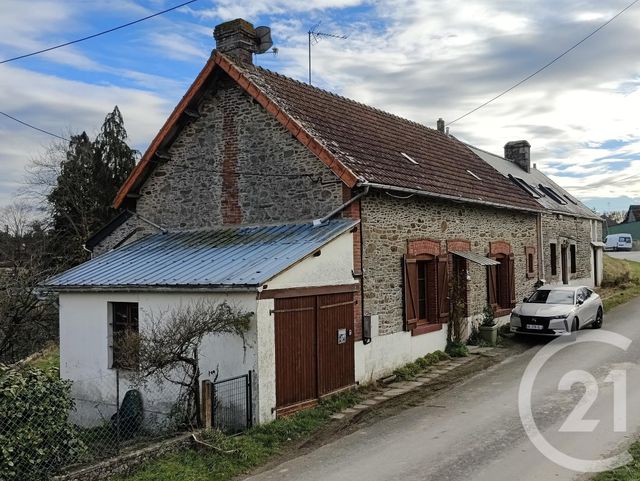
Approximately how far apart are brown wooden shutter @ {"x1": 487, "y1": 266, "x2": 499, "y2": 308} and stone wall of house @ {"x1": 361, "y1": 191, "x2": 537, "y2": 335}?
0.30 m

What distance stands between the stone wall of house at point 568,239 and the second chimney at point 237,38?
14.0 meters

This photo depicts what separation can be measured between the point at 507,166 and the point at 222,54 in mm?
17900

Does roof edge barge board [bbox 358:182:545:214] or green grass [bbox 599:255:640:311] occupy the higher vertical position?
roof edge barge board [bbox 358:182:545:214]

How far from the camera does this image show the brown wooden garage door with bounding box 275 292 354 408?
9953mm

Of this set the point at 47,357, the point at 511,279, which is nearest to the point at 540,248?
the point at 511,279

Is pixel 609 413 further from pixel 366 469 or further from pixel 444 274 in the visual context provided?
pixel 444 274

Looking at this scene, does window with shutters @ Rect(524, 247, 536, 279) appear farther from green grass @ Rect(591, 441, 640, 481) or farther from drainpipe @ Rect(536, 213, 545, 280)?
green grass @ Rect(591, 441, 640, 481)

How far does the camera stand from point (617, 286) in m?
29.5

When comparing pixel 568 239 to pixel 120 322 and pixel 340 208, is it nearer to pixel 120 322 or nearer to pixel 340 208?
pixel 340 208

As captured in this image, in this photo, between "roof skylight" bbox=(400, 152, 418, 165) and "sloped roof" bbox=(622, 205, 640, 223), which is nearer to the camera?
"roof skylight" bbox=(400, 152, 418, 165)

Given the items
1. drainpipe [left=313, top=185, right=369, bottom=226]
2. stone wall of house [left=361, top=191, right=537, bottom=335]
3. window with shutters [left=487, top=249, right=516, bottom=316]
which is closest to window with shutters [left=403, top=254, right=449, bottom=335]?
stone wall of house [left=361, top=191, right=537, bottom=335]

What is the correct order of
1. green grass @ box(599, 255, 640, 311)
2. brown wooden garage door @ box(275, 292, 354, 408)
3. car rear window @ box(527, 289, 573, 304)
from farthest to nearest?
green grass @ box(599, 255, 640, 311)
car rear window @ box(527, 289, 573, 304)
brown wooden garage door @ box(275, 292, 354, 408)

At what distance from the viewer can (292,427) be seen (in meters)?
9.38

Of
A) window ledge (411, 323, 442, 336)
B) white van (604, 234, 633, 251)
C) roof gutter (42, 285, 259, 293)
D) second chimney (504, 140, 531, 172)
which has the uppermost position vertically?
second chimney (504, 140, 531, 172)
